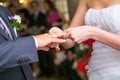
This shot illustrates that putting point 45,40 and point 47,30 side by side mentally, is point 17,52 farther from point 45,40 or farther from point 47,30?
point 47,30

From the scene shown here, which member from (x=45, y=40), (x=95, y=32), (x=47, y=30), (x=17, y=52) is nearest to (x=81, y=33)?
(x=95, y=32)

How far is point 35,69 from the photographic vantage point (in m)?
7.10

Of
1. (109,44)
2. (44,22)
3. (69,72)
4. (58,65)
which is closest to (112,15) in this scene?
(109,44)

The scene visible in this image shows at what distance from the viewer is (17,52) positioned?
170 centimetres

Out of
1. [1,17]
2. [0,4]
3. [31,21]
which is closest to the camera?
[1,17]

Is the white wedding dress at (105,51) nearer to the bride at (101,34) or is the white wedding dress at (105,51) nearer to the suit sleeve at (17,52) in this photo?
the bride at (101,34)

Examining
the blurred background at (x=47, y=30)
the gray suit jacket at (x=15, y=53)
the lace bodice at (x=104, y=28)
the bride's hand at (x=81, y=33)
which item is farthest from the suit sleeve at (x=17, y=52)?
the blurred background at (x=47, y=30)

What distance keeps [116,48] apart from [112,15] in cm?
23

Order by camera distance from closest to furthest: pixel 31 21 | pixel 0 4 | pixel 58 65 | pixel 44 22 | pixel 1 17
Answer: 1. pixel 1 17
2. pixel 0 4
3. pixel 58 65
4. pixel 44 22
5. pixel 31 21

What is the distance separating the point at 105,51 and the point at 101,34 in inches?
8.2

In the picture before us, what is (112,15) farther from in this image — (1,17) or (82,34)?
(1,17)

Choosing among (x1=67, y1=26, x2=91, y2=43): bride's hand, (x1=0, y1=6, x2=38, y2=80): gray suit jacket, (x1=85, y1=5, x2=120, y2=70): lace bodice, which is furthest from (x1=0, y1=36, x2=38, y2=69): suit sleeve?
(x1=85, y1=5, x2=120, y2=70): lace bodice

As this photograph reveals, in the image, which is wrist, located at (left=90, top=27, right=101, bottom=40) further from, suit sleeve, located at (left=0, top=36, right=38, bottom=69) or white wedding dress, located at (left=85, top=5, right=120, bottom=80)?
suit sleeve, located at (left=0, top=36, right=38, bottom=69)

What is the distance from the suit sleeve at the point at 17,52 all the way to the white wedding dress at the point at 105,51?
619 millimetres
